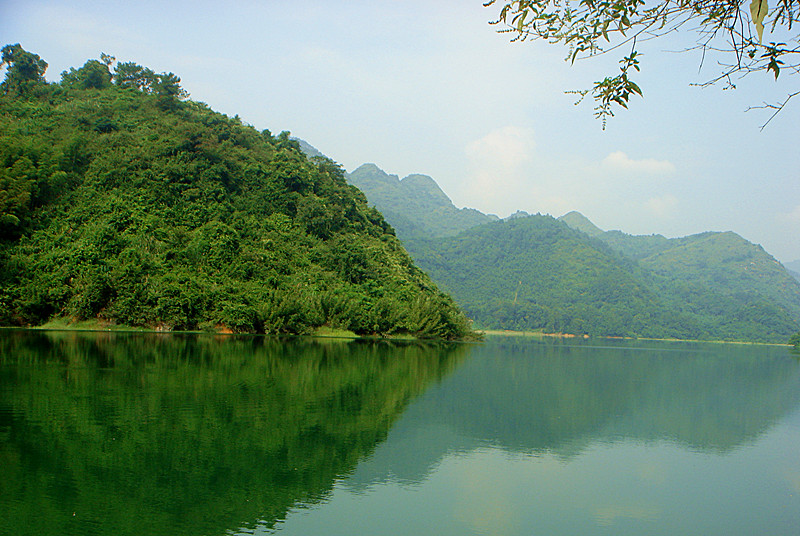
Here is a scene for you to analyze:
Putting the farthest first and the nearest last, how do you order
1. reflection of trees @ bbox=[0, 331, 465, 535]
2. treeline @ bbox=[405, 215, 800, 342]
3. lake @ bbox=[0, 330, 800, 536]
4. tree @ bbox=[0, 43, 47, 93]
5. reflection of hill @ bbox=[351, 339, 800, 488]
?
1. treeline @ bbox=[405, 215, 800, 342]
2. tree @ bbox=[0, 43, 47, 93]
3. reflection of hill @ bbox=[351, 339, 800, 488]
4. lake @ bbox=[0, 330, 800, 536]
5. reflection of trees @ bbox=[0, 331, 465, 535]

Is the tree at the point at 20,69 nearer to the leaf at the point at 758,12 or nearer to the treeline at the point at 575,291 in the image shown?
the leaf at the point at 758,12

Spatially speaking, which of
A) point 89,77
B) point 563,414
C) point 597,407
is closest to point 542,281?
point 89,77

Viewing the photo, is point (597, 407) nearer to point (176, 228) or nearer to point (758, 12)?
point (758, 12)

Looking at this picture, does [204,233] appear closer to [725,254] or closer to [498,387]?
[498,387]

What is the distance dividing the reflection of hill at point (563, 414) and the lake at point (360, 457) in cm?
7

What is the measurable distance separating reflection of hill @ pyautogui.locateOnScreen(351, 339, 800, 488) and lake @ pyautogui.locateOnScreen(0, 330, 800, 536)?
0.07m

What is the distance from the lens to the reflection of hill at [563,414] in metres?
9.28

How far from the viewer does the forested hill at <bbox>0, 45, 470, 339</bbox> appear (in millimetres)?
30812

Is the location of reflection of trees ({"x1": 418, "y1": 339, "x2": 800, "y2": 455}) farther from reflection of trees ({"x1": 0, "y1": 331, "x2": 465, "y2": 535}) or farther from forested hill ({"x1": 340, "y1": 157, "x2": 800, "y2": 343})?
forested hill ({"x1": 340, "y1": 157, "x2": 800, "y2": 343})

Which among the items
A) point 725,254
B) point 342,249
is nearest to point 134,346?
point 342,249

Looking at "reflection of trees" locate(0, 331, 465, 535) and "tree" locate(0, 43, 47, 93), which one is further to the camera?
"tree" locate(0, 43, 47, 93)

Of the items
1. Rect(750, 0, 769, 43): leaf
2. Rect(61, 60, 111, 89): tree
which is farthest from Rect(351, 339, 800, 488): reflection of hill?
Rect(61, 60, 111, 89): tree

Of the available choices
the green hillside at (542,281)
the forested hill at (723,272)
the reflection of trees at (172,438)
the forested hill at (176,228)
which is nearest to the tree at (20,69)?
the forested hill at (176,228)

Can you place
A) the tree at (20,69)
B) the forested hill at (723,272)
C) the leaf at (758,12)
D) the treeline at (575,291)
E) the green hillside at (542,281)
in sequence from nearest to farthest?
the leaf at (758,12)
the tree at (20,69)
the green hillside at (542,281)
the treeline at (575,291)
the forested hill at (723,272)
